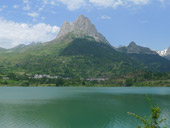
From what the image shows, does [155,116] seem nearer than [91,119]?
Yes

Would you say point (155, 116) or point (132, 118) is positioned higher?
point (155, 116)

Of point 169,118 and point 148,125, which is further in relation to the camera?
point 169,118

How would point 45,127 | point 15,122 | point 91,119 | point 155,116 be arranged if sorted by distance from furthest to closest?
point 91,119
point 15,122
point 45,127
point 155,116

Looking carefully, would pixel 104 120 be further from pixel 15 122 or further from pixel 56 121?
pixel 15 122

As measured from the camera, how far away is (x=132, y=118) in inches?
2660

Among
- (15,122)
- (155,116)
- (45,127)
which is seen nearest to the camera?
(155,116)

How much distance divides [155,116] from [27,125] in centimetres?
4321

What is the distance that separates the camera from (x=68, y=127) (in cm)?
5597

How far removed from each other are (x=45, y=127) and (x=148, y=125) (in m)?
37.3

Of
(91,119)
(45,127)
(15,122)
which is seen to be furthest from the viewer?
(91,119)

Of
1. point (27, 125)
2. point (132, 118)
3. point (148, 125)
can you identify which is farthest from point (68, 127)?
point (148, 125)

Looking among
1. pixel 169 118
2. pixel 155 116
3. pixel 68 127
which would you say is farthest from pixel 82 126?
pixel 155 116

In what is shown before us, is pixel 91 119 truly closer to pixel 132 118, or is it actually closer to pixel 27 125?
pixel 132 118

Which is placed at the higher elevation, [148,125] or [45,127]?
[148,125]
